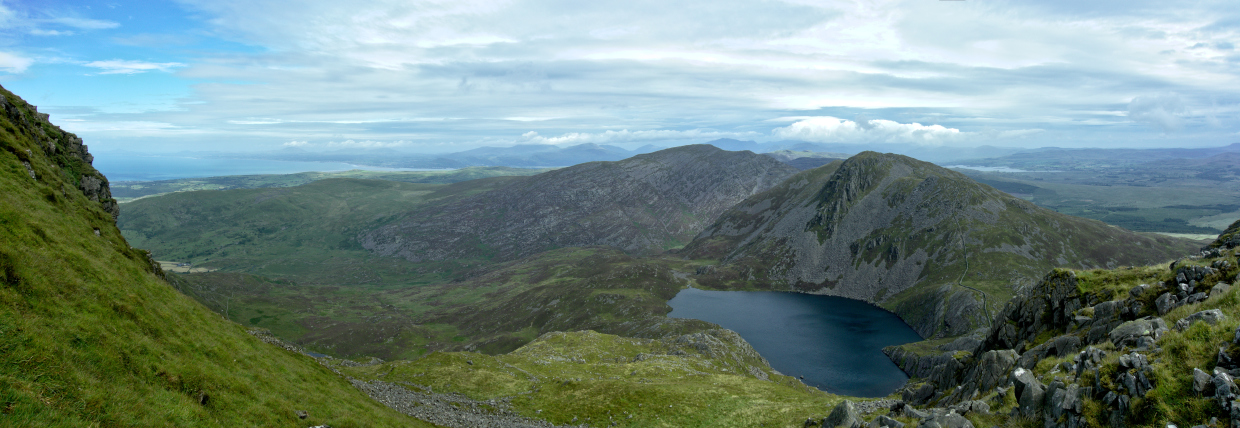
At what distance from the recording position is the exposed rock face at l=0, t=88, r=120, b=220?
57.9m

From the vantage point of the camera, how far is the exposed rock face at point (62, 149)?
57.9m

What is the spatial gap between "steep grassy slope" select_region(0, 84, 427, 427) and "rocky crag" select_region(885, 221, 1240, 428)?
3860 centimetres

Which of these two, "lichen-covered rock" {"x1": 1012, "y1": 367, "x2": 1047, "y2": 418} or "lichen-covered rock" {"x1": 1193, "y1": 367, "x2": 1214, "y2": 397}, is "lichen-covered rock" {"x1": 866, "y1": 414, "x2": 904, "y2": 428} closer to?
"lichen-covered rock" {"x1": 1012, "y1": 367, "x2": 1047, "y2": 418}

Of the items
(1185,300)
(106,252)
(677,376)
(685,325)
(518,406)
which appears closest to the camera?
(1185,300)

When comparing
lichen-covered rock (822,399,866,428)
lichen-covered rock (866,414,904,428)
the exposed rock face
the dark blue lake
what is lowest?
the dark blue lake

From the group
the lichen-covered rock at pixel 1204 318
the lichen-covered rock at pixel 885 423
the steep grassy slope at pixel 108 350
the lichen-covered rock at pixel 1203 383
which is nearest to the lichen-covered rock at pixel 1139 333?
the lichen-covered rock at pixel 1204 318

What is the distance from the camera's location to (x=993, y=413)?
24.2 metres

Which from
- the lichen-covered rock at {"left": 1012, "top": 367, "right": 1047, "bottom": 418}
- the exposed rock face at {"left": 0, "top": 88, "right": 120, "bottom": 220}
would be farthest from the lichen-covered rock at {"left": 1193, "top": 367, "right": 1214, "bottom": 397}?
the exposed rock face at {"left": 0, "top": 88, "right": 120, "bottom": 220}

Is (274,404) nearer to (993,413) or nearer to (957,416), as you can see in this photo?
(957,416)

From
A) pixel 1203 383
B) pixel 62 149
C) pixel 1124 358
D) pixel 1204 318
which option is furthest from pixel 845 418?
→ pixel 62 149

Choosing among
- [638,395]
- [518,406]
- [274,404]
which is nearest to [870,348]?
[638,395]

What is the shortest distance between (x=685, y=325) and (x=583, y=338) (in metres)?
46.9

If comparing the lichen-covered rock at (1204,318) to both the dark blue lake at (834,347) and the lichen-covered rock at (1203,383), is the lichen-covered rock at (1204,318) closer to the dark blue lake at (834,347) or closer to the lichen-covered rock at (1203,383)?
the lichen-covered rock at (1203,383)

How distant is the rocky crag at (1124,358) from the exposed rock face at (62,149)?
9322 cm
